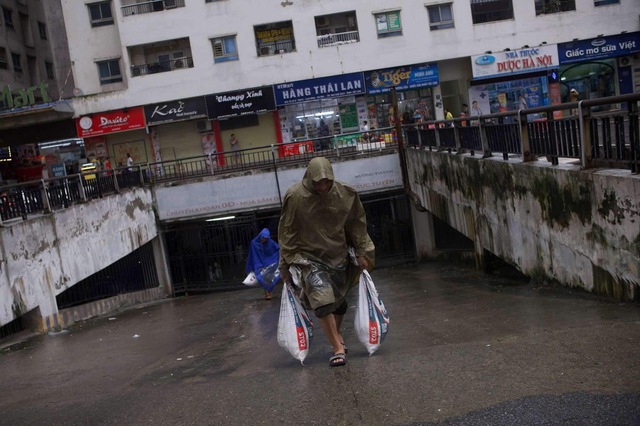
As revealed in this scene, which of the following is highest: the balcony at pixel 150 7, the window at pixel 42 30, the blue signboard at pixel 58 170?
the window at pixel 42 30

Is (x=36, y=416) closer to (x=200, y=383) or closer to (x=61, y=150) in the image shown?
(x=200, y=383)

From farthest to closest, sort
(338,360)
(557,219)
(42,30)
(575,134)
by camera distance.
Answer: (42,30)
(557,219)
(575,134)
(338,360)

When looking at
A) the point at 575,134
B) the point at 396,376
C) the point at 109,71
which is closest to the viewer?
the point at 396,376

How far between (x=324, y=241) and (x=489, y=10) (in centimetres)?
2899

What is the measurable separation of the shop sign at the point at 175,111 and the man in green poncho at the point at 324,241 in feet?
88.4

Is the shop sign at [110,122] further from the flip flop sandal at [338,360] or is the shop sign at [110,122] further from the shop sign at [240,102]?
the flip flop sandal at [338,360]

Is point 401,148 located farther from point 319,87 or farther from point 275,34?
point 275,34

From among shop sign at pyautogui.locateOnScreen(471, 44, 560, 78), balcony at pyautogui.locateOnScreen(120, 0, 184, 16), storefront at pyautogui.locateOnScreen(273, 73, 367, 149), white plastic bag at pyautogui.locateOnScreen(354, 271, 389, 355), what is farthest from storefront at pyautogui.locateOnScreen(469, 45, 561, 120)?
white plastic bag at pyautogui.locateOnScreen(354, 271, 389, 355)

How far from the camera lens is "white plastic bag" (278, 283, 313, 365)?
5598 millimetres

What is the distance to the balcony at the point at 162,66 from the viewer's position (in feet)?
105

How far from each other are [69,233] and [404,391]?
37.0ft

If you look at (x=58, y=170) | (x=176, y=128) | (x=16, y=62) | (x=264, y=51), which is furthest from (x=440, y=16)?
(x=16, y=62)

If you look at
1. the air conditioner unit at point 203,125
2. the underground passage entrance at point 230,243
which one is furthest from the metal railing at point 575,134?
the air conditioner unit at point 203,125

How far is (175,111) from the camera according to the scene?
104 feet
